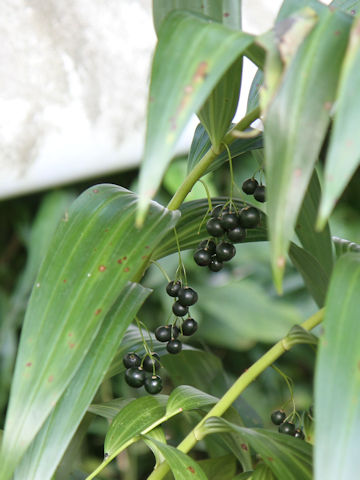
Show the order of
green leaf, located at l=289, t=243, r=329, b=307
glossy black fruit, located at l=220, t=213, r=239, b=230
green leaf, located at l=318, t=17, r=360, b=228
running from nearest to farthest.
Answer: green leaf, located at l=318, t=17, r=360, b=228, glossy black fruit, located at l=220, t=213, r=239, b=230, green leaf, located at l=289, t=243, r=329, b=307

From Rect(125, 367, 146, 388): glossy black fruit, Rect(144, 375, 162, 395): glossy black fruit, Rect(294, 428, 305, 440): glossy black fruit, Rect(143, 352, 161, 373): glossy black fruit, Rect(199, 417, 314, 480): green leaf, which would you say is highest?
Rect(199, 417, 314, 480): green leaf

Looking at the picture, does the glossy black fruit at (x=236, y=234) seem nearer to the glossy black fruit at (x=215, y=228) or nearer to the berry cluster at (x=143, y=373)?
the glossy black fruit at (x=215, y=228)

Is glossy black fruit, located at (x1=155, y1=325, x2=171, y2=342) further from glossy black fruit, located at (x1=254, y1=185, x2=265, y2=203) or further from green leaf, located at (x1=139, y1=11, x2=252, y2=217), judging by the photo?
green leaf, located at (x1=139, y1=11, x2=252, y2=217)

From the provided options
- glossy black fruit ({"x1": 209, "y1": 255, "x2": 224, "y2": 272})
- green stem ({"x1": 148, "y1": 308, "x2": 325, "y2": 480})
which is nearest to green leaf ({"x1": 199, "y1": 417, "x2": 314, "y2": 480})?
green stem ({"x1": 148, "y1": 308, "x2": 325, "y2": 480})

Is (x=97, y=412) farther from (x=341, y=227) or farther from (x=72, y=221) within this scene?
(x=341, y=227)

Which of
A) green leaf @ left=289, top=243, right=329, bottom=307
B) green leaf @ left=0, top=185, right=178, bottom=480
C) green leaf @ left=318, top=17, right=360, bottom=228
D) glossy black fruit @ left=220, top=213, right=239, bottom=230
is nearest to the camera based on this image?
green leaf @ left=318, top=17, right=360, bottom=228

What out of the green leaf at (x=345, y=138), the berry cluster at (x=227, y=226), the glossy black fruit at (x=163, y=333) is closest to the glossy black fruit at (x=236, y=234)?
the berry cluster at (x=227, y=226)

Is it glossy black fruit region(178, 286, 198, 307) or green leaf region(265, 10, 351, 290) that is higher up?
green leaf region(265, 10, 351, 290)
